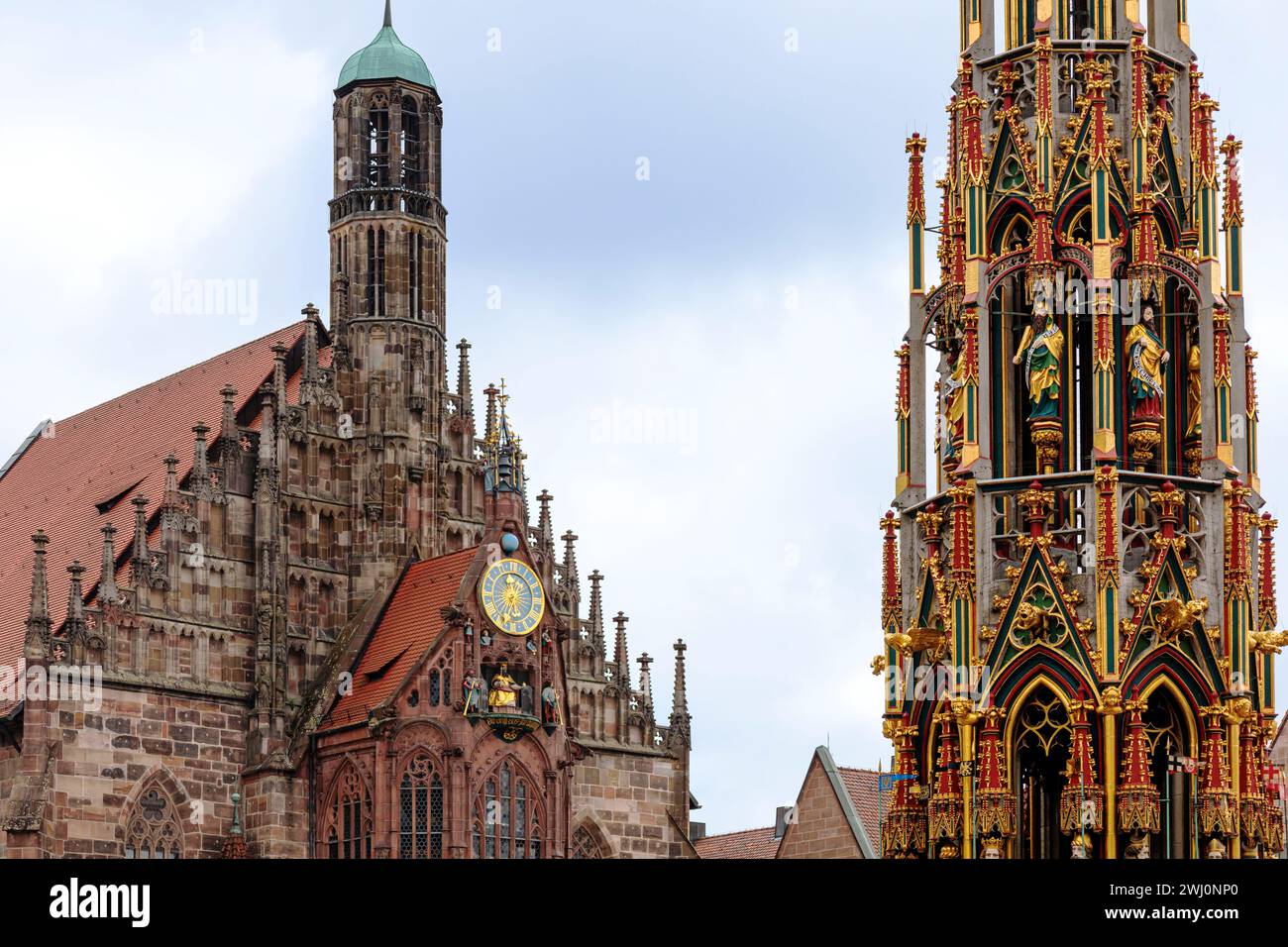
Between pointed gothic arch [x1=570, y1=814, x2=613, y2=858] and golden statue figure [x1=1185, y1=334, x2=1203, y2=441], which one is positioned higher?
golden statue figure [x1=1185, y1=334, x2=1203, y2=441]

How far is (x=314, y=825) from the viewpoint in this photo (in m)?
63.4

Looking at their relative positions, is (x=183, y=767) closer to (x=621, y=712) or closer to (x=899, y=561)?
(x=621, y=712)

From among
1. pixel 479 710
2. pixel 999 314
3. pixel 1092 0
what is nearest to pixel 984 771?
pixel 999 314

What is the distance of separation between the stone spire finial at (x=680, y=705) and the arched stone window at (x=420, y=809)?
402 inches

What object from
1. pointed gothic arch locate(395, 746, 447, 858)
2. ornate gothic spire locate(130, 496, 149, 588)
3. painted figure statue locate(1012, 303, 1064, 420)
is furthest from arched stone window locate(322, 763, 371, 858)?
painted figure statue locate(1012, 303, 1064, 420)

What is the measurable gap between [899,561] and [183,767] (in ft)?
97.1

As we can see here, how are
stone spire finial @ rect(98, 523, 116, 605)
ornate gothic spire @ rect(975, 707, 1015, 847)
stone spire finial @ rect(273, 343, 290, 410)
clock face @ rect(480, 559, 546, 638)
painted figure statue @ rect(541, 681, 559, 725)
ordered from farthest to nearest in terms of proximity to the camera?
stone spire finial @ rect(273, 343, 290, 410) → painted figure statue @ rect(541, 681, 559, 725) → clock face @ rect(480, 559, 546, 638) → stone spire finial @ rect(98, 523, 116, 605) → ornate gothic spire @ rect(975, 707, 1015, 847)

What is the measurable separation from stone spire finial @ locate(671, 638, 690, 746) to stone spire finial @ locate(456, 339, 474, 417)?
26.1 feet

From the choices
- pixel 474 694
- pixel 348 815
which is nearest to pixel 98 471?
pixel 348 815

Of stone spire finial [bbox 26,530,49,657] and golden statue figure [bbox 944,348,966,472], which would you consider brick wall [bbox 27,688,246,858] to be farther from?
golden statue figure [bbox 944,348,966,472]

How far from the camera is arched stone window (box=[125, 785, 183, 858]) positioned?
6194 cm

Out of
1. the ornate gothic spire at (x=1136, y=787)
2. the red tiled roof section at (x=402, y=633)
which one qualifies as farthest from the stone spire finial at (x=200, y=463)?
the ornate gothic spire at (x=1136, y=787)

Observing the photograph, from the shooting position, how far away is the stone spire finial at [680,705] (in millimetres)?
70875

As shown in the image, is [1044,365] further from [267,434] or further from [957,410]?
[267,434]
